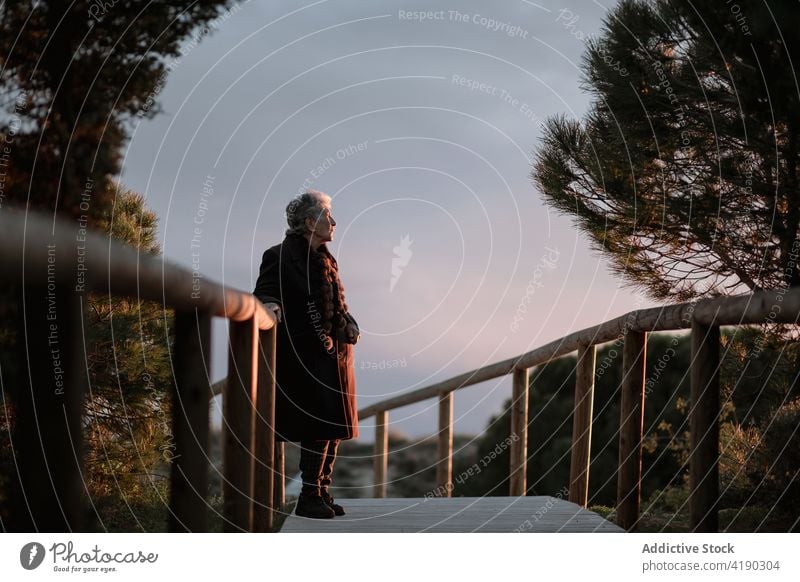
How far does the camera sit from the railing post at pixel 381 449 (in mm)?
5867

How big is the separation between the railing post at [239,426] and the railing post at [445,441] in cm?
298

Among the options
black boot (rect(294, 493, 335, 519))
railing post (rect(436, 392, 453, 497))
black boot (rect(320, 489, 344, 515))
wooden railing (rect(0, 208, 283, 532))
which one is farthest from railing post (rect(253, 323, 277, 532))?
railing post (rect(436, 392, 453, 497))

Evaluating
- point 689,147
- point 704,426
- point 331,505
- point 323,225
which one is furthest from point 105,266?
point 689,147

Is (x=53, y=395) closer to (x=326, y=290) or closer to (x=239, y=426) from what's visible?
(x=239, y=426)

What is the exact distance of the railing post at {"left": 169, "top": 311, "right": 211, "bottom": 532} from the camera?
5.90 feet

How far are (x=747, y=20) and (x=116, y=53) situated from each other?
2742 millimetres

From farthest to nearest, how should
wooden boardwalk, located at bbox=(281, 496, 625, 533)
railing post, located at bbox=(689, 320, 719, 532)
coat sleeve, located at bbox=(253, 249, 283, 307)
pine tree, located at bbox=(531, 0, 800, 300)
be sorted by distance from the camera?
pine tree, located at bbox=(531, 0, 800, 300) → coat sleeve, located at bbox=(253, 249, 283, 307) → wooden boardwalk, located at bbox=(281, 496, 625, 533) → railing post, located at bbox=(689, 320, 719, 532)

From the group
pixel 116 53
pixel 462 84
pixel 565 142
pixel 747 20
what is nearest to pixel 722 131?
pixel 747 20

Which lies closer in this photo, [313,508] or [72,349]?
[72,349]

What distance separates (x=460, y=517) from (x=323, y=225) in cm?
125

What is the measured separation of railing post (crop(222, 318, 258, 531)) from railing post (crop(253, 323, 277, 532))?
453 millimetres

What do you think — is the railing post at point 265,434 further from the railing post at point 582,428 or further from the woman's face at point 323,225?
the railing post at point 582,428

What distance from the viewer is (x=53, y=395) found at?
1192mm

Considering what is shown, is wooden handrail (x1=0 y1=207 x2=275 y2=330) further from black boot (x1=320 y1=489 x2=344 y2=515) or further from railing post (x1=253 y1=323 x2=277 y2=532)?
black boot (x1=320 y1=489 x2=344 y2=515)
